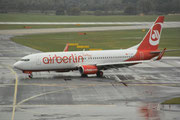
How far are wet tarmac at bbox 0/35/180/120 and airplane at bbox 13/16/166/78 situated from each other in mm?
1433

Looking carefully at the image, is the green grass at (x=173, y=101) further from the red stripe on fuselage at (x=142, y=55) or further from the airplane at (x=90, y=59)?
the red stripe on fuselage at (x=142, y=55)

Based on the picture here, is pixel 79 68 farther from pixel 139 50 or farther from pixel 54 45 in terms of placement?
pixel 54 45

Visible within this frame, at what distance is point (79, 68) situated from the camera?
169ft

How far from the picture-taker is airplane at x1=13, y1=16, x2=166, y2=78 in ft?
163

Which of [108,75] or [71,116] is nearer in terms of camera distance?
[71,116]

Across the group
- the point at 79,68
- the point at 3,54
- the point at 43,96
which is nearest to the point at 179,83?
the point at 79,68

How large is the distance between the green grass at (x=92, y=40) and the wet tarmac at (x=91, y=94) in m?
25.5

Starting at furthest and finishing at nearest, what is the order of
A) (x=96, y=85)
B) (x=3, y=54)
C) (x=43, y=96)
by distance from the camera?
(x=3, y=54)
(x=96, y=85)
(x=43, y=96)

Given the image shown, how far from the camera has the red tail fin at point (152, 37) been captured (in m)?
55.5

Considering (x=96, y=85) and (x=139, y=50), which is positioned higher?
(x=139, y=50)

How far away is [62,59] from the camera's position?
5056 centimetres

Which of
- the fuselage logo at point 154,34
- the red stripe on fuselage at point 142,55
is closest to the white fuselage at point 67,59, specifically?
the red stripe on fuselage at point 142,55

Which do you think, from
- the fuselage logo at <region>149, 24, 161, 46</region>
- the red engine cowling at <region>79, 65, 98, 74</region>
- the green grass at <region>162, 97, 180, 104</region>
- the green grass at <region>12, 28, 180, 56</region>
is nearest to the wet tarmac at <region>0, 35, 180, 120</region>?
the green grass at <region>162, 97, 180, 104</region>

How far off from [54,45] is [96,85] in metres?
43.8
